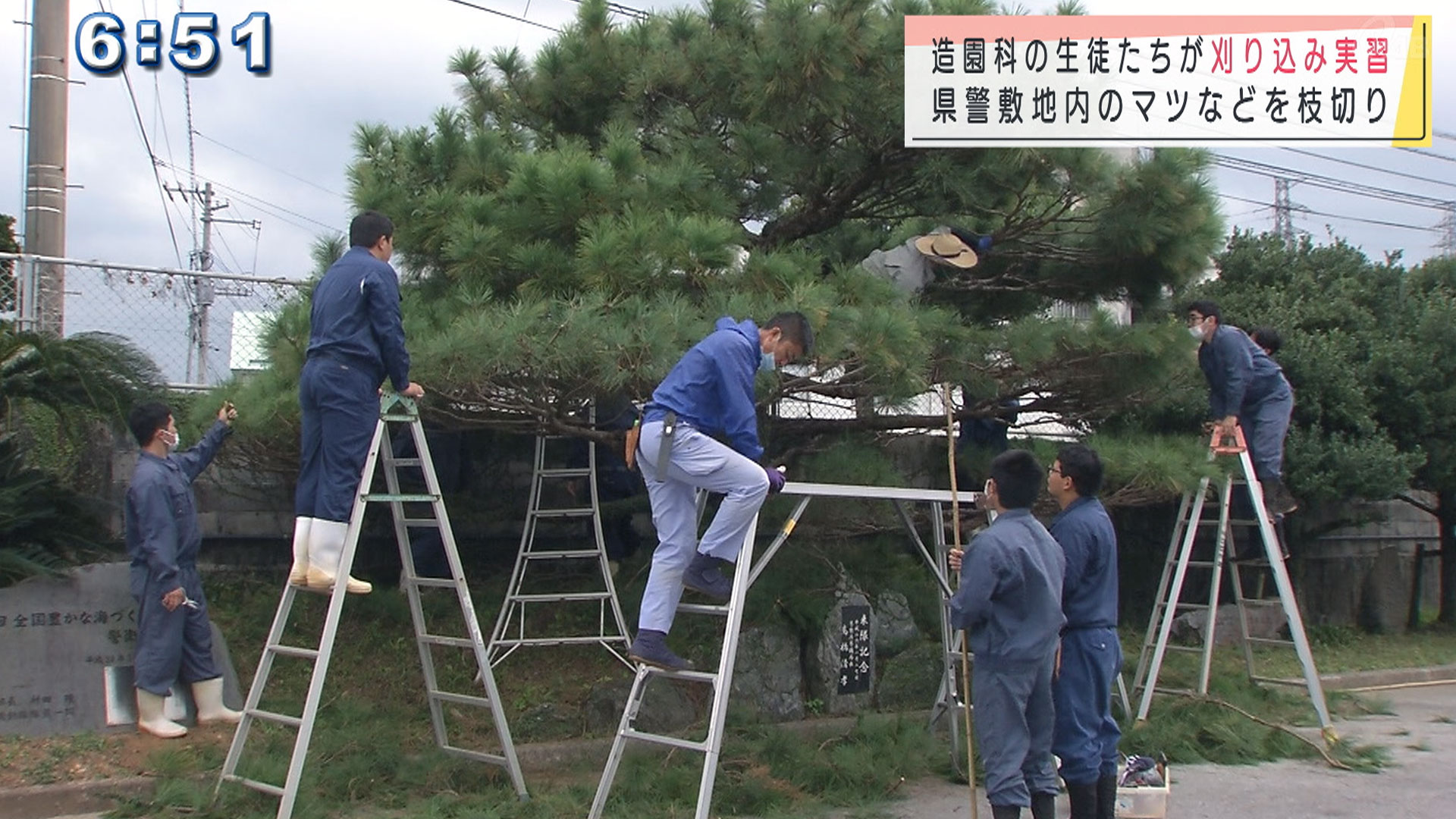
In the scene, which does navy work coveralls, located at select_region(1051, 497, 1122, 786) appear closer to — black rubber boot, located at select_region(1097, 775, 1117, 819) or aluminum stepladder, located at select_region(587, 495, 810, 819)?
black rubber boot, located at select_region(1097, 775, 1117, 819)

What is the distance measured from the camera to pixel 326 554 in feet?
18.2

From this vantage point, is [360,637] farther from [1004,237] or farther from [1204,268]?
[1204,268]

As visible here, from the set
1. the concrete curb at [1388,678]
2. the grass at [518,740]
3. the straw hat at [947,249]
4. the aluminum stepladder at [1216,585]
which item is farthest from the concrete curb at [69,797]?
the concrete curb at [1388,678]

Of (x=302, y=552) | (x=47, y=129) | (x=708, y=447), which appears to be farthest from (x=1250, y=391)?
(x=47, y=129)

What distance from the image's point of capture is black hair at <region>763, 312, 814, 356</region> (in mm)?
5301

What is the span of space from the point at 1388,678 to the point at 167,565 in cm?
916

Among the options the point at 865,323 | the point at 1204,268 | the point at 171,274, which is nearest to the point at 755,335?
the point at 865,323

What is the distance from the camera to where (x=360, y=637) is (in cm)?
769

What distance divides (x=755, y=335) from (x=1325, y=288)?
8808mm

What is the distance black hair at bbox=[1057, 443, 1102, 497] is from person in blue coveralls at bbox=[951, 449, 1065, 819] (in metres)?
0.35

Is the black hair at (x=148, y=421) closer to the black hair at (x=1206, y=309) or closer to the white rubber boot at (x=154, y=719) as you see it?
the white rubber boot at (x=154, y=719)

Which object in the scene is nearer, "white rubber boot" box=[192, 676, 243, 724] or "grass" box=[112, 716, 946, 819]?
"grass" box=[112, 716, 946, 819]

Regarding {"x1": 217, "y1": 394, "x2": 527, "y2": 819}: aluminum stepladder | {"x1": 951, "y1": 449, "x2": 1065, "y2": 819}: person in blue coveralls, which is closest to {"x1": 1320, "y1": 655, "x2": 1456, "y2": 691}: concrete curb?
{"x1": 951, "y1": 449, "x2": 1065, "y2": 819}: person in blue coveralls

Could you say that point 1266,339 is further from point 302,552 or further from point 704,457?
point 302,552
